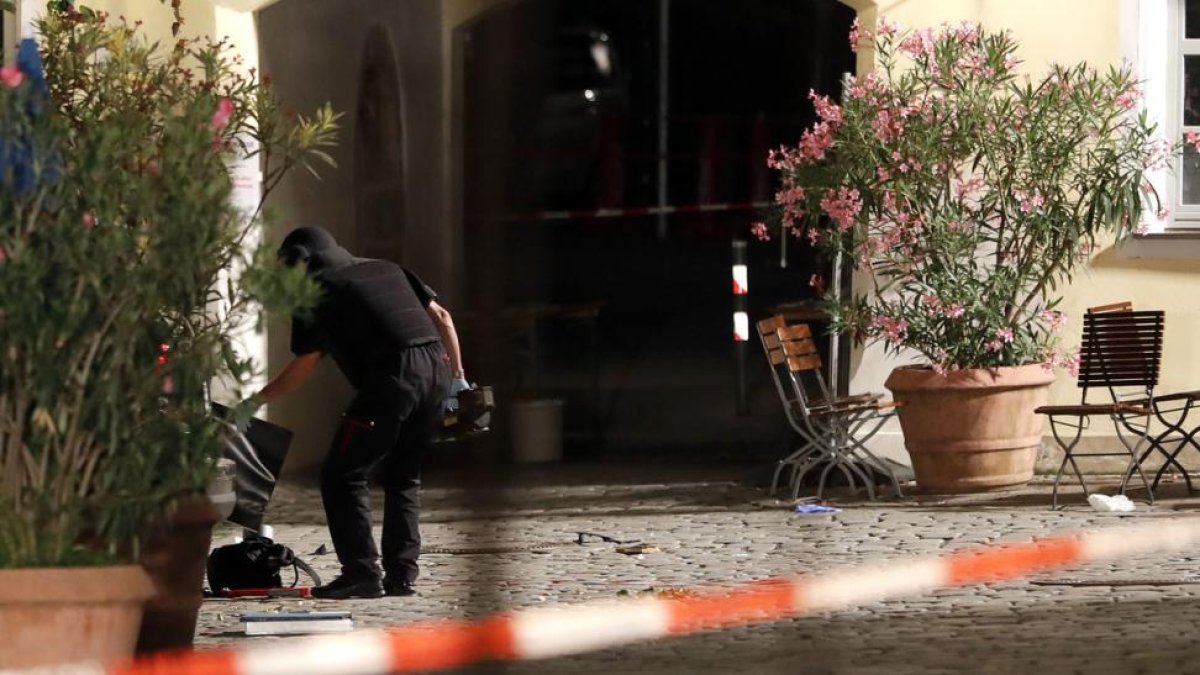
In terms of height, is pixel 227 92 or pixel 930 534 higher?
pixel 227 92

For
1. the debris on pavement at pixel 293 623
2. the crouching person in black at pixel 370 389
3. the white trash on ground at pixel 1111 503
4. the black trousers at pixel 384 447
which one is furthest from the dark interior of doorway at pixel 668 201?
the white trash on ground at pixel 1111 503

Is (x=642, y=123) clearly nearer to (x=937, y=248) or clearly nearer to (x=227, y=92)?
(x=937, y=248)

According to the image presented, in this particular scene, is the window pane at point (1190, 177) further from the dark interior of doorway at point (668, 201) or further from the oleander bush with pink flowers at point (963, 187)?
the dark interior of doorway at point (668, 201)

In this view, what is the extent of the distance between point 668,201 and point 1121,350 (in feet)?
57.4

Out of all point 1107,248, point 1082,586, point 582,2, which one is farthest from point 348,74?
point 582,2

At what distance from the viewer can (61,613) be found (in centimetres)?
633

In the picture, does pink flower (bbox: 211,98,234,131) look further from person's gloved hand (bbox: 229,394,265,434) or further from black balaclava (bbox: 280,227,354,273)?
black balaclava (bbox: 280,227,354,273)

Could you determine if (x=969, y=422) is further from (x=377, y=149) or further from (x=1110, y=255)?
(x=377, y=149)

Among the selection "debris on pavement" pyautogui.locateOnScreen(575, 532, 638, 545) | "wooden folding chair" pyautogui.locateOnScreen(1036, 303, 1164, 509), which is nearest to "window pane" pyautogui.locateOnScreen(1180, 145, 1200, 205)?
"wooden folding chair" pyautogui.locateOnScreen(1036, 303, 1164, 509)

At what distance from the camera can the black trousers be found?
923 cm

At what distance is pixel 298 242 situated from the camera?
30.1 ft

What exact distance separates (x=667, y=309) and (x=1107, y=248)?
Answer: 37.9 ft

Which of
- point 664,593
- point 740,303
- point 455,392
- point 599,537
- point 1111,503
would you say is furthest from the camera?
point 740,303

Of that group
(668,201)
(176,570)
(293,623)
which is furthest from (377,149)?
(668,201)
